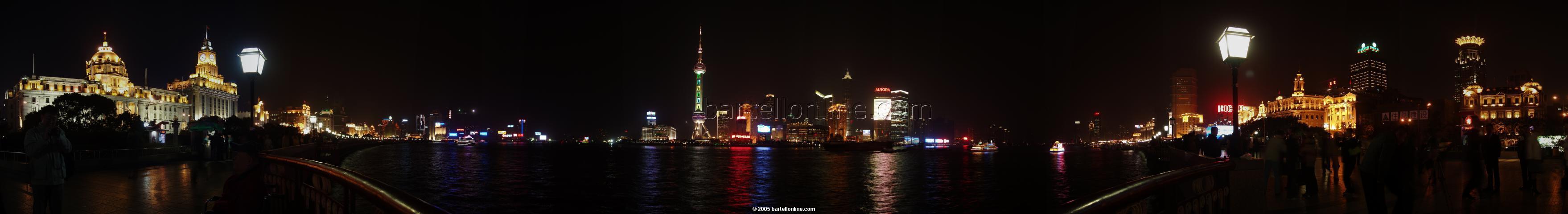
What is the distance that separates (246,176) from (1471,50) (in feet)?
823

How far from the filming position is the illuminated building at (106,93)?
4050 inches

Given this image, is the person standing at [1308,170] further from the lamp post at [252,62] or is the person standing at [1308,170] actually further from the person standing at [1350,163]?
the lamp post at [252,62]

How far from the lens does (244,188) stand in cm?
579

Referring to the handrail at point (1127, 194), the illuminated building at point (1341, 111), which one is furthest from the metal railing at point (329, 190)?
the illuminated building at point (1341, 111)

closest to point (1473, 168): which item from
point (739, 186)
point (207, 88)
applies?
point (739, 186)

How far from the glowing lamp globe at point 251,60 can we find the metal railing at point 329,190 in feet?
34.1

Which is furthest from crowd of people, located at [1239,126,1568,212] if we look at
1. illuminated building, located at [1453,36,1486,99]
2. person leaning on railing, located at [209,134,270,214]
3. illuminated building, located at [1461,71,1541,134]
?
illuminated building, located at [1453,36,1486,99]

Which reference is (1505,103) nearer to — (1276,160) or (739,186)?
(739,186)

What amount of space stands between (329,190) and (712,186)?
15150 mm

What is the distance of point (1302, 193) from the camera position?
38.2ft

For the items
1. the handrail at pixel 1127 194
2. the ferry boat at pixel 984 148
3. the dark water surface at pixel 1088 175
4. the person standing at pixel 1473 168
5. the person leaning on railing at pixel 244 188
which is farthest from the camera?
the ferry boat at pixel 984 148

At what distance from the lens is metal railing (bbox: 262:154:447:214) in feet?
14.7

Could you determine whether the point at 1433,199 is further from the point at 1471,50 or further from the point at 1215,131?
the point at 1471,50

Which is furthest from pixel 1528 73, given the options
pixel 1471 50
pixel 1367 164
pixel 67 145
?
pixel 67 145
